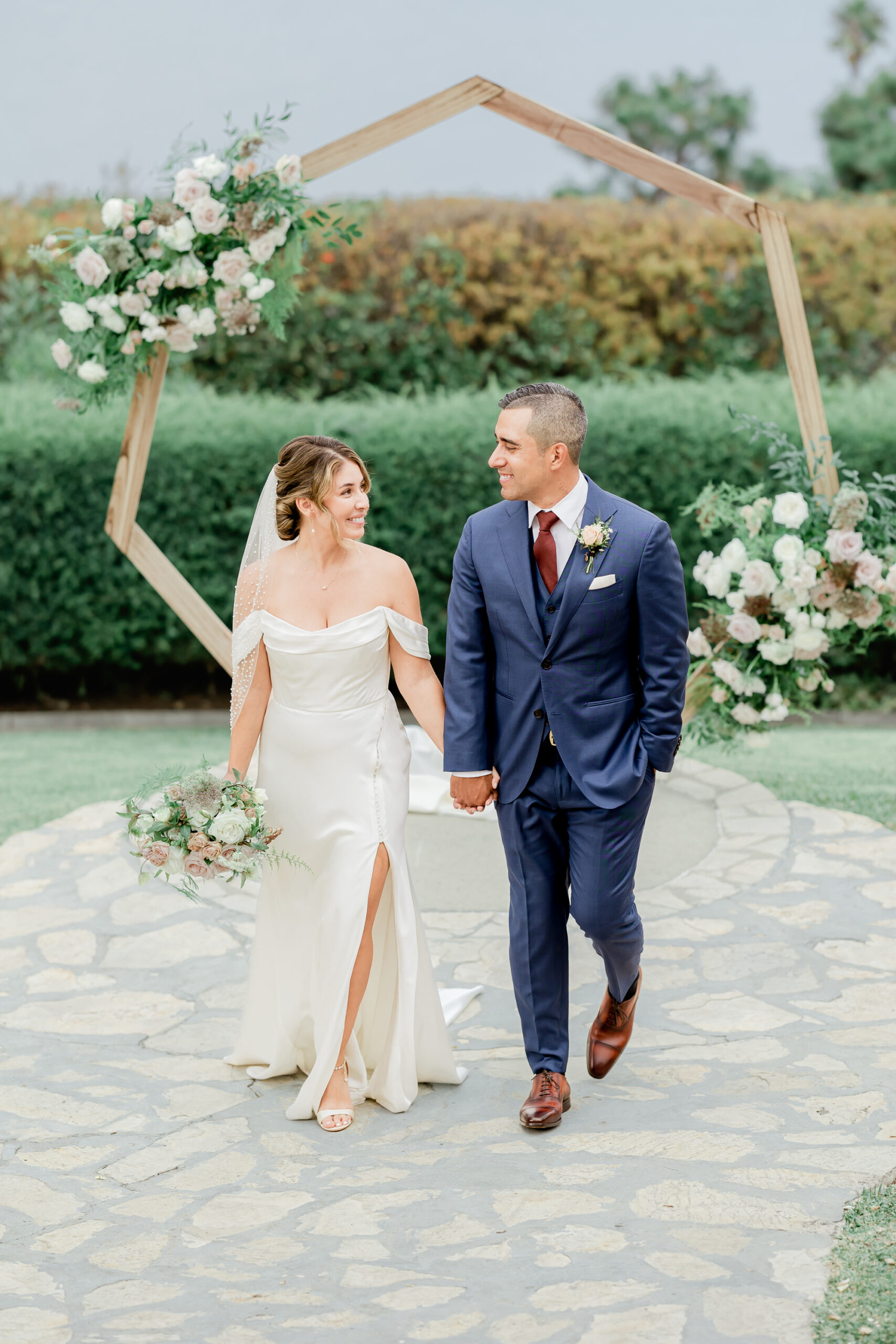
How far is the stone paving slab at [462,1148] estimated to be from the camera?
280 cm

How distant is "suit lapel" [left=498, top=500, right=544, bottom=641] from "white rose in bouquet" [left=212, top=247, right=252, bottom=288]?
2611 mm

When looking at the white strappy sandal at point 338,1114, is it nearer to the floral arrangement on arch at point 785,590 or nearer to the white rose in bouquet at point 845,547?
the floral arrangement on arch at point 785,590

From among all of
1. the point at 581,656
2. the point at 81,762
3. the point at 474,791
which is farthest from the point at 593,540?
the point at 81,762

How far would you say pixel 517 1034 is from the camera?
4500 mm

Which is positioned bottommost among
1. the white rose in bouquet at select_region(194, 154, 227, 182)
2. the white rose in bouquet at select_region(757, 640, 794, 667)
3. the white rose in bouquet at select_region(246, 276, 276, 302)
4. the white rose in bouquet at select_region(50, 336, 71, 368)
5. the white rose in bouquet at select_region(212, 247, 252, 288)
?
the white rose in bouquet at select_region(757, 640, 794, 667)

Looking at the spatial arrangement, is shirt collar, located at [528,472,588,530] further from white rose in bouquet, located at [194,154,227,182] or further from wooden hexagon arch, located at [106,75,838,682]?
white rose in bouquet, located at [194,154,227,182]

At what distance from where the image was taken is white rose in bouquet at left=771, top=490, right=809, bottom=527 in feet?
18.7

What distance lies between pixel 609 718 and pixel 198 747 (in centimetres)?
560

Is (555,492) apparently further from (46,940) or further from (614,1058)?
(46,940)

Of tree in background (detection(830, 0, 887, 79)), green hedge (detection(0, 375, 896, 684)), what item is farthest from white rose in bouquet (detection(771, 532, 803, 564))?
tree in background (detection(830, 0, 887, 79))

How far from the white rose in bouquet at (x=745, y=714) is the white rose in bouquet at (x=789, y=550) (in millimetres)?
688

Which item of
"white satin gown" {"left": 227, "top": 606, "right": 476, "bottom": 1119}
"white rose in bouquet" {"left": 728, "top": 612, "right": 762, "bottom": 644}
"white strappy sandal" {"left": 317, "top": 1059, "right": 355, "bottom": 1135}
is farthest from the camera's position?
"white rose in bouquet" {"left": 728, "top": 612, "right": 762, "bottom": 644}

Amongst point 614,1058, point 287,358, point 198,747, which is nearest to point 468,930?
point 614,1058

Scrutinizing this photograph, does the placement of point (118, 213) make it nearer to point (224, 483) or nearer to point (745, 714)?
point (745, 714)
